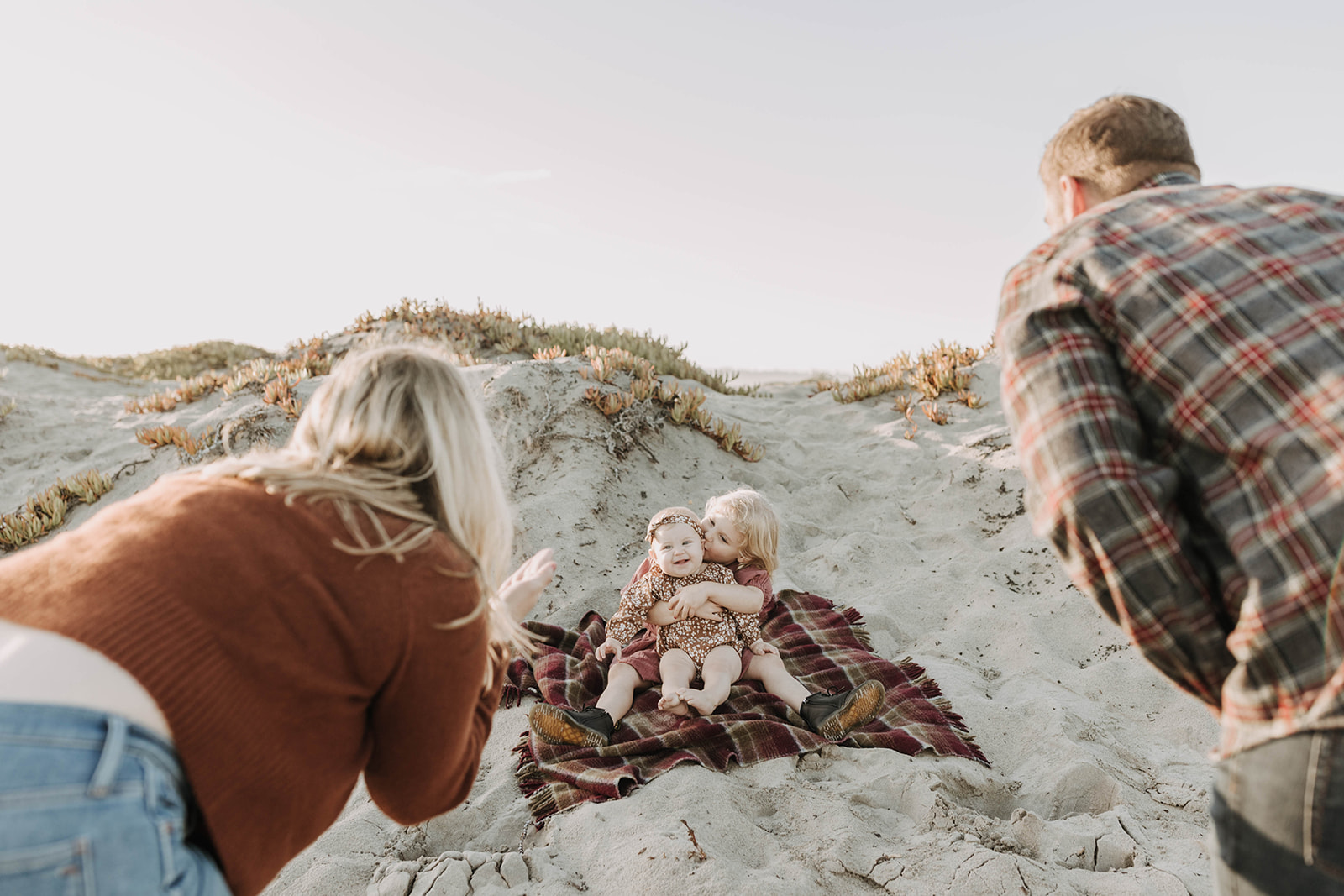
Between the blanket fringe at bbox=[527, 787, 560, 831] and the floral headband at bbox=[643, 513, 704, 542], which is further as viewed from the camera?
the floral headband at bbox=[643, 513, 704, 542]

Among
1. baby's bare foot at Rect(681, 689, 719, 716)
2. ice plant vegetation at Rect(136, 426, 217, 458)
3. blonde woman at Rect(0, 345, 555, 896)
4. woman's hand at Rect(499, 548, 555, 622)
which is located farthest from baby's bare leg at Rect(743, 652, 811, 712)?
ice plant vegetation at Rect(136, 426, 217, 458)

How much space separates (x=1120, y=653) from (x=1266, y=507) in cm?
379

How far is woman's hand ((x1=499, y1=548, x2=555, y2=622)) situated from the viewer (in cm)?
266

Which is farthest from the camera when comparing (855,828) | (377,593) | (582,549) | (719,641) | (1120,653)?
(582,549)

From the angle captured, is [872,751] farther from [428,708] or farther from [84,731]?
[84,731]

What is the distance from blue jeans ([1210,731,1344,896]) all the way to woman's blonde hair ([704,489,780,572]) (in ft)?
10.8

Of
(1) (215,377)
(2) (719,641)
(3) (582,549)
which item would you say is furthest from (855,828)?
(1) (215,377)

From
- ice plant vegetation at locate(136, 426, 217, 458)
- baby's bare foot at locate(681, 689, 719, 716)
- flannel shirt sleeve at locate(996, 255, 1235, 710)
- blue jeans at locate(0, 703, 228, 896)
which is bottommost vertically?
ice plant vegetation at locate(136, 426, 217, 458)

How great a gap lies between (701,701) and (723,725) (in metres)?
0.21

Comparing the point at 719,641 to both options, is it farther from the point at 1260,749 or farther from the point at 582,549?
the point at 1260,749

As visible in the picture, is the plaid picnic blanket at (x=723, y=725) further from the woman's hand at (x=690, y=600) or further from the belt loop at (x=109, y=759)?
the belt loop at (x=109, y=759)

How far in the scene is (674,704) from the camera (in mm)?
4219

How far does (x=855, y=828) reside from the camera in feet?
10.9

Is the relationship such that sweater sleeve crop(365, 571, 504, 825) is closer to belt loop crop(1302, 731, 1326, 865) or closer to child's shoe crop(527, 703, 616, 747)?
belt loop crop(1302, 731, 1326, 865)
